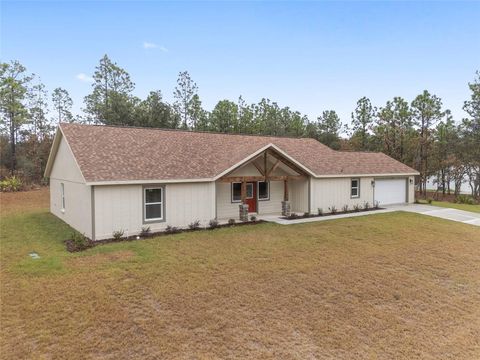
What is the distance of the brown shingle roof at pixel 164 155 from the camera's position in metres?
12.4

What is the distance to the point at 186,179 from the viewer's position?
1309 cm

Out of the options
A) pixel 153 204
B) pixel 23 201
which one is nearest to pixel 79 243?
pixel 153 204

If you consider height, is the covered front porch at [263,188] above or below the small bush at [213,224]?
above

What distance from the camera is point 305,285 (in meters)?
7.25

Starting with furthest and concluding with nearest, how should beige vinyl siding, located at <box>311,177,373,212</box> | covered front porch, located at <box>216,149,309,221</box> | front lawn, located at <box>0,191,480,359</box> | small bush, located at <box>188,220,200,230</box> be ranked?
beige vinyl siding, located at <box>311,177,373,212</box>
covered front porch, located at <box>216,149,309,221</box>
small bush, located at <box>188,220,200,230</box>
front lawn, located at <box>0,191,480,359</box>

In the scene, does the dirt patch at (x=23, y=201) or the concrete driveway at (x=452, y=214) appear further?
the dirt patch at (x=23, y=201)

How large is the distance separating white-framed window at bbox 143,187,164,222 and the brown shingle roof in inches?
24.9

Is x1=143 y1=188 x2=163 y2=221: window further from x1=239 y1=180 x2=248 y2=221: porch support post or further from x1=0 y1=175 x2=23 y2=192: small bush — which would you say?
x1=0 y1=175 x2=23 y2=192: small bush

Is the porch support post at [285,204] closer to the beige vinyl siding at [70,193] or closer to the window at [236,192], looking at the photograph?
the window at [236,192]

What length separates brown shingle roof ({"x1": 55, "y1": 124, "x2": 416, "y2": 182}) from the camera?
1238 cm

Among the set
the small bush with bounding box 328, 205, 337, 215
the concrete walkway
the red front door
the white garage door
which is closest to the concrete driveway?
the concrete walkway

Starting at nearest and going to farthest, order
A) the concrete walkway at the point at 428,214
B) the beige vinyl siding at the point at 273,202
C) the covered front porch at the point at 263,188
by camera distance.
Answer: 1. the concrete walkway at the point at 428,214
2. the covered front porch at the point at 263,188
3. the beige vinyl siding at the point at 273,202

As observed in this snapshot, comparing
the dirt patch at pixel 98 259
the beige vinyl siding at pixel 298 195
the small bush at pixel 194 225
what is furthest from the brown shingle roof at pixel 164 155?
the dirt patch at pixel 98 259

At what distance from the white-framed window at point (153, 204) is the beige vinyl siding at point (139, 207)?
17cm
